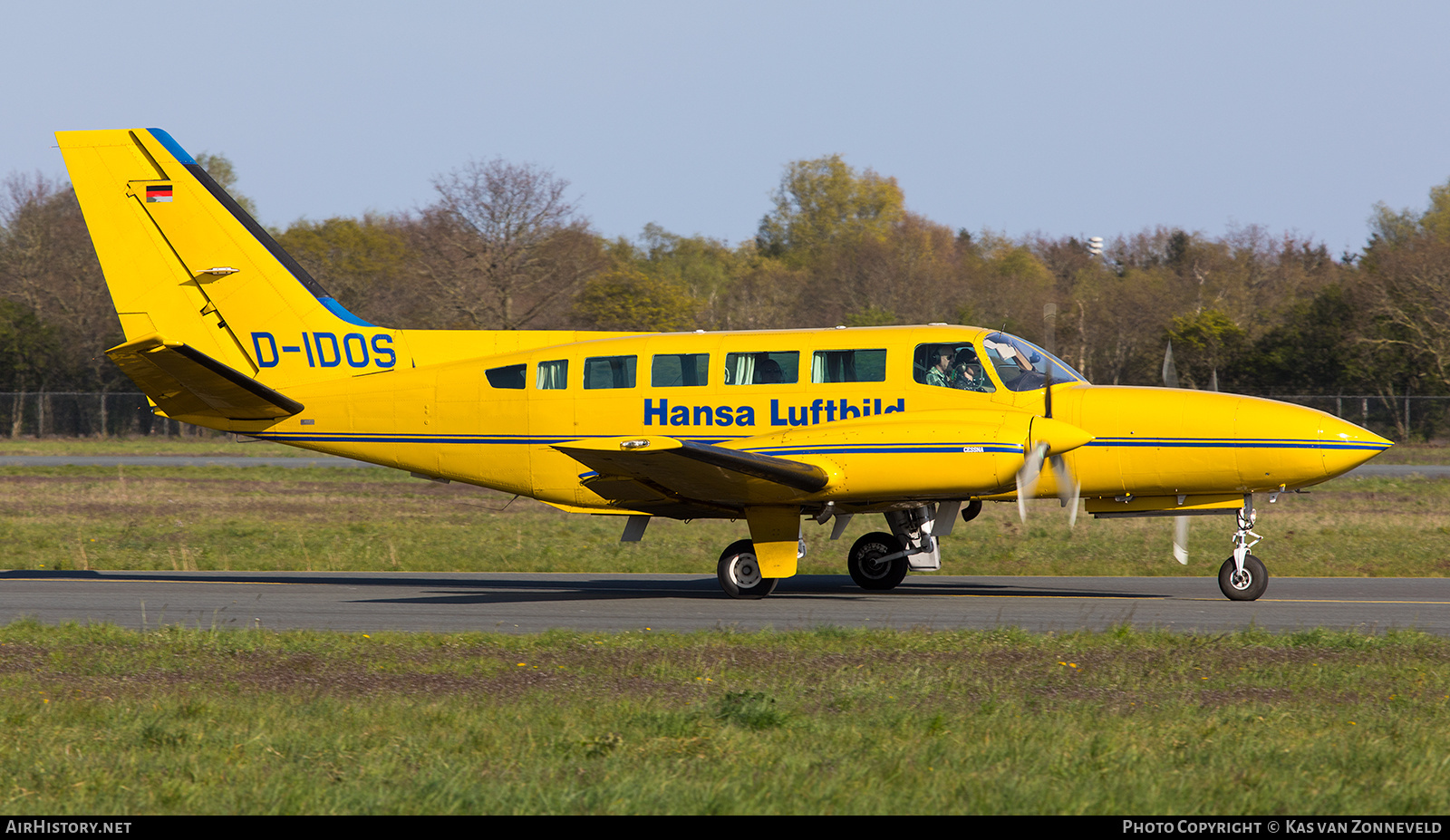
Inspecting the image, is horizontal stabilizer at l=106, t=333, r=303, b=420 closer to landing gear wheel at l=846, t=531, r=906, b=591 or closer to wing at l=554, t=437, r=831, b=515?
wing at l=554, t=437, r=831, b=515

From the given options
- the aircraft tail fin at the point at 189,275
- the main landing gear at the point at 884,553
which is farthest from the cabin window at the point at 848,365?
the aircraft tail fin at the point at 189,275

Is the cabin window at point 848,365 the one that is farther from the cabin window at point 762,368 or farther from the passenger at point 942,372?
the passenger at point 942,372

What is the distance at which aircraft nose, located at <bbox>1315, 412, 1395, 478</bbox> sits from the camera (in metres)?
14.0

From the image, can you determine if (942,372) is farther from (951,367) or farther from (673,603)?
(673,603)

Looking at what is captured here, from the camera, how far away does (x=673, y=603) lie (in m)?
15.3

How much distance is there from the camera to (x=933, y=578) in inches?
714

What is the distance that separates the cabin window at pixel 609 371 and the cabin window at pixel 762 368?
1.30 meters

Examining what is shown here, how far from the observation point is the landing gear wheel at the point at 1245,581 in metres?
14.5

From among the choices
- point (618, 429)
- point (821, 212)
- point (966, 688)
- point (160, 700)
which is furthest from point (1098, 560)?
point (821, 212)

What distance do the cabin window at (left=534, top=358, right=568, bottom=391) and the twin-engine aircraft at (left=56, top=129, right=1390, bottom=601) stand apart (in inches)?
1.3

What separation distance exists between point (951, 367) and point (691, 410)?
329cm

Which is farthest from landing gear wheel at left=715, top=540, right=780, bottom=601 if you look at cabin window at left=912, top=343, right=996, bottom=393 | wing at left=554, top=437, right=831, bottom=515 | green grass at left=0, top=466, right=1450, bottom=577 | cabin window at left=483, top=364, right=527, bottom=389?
cabin window at left=483, top=364, right=527, bottom=389

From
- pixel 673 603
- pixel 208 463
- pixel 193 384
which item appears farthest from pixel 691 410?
pixel 208 463
